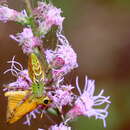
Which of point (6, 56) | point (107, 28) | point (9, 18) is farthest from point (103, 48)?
point (9, 18)

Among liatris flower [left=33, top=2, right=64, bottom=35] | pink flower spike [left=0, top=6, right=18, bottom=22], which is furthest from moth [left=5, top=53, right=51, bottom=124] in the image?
pink flower spike [left=0, top=6, right=18, bottom=22]

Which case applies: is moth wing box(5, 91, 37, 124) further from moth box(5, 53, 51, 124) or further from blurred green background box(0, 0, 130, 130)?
blurred green background box(0, 0, 130, 130)

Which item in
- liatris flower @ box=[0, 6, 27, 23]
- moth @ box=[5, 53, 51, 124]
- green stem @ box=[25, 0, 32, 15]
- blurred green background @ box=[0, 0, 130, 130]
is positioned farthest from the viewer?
blurred green background @ box=[0, 0, 130, 130]

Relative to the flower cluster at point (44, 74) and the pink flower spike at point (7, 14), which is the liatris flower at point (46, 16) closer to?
the flower cluster at point (44, 74)

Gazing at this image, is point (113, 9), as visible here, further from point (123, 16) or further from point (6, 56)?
point (6, 56)

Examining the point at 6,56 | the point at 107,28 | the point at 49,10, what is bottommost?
the point at 49,10

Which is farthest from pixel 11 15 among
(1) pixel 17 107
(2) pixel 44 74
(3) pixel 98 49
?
(3) pixel 98 49
